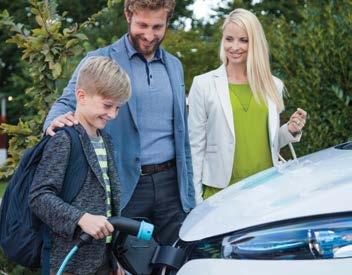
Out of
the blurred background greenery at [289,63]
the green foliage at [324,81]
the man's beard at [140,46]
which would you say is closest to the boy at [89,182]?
the man's beard at [140,46]

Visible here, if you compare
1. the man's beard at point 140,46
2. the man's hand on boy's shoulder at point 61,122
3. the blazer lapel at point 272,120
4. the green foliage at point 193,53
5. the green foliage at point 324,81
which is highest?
the man's beard at point 140,46

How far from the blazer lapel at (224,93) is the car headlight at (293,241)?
4.62 ft

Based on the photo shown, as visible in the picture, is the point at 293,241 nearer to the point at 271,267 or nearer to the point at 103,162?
the point at 271,267

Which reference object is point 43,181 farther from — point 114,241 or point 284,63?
point 284,63

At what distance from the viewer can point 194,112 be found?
12.9 feet

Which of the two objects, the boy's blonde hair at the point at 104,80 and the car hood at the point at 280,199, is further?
the boy's blonde hair at the point at 104,80

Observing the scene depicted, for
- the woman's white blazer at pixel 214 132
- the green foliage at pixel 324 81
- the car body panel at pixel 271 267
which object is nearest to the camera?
the car body panel at pixel 271 267

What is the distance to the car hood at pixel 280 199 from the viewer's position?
7.89 ft

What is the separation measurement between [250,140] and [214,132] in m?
0.20

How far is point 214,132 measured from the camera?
152 inches

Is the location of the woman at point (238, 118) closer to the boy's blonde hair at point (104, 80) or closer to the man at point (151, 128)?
the man at point (151, 128)

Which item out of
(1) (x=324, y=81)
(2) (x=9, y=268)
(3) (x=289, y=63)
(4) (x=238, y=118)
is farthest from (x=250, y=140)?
(3) (x=289, y=63)

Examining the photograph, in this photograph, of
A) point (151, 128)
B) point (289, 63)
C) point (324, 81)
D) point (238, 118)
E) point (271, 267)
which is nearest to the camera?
point (271, 267)

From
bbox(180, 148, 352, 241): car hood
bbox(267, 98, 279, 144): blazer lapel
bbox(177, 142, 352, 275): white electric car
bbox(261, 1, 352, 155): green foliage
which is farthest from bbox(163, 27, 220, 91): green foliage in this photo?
bbox(177, 142, 352, 275): white electric car
